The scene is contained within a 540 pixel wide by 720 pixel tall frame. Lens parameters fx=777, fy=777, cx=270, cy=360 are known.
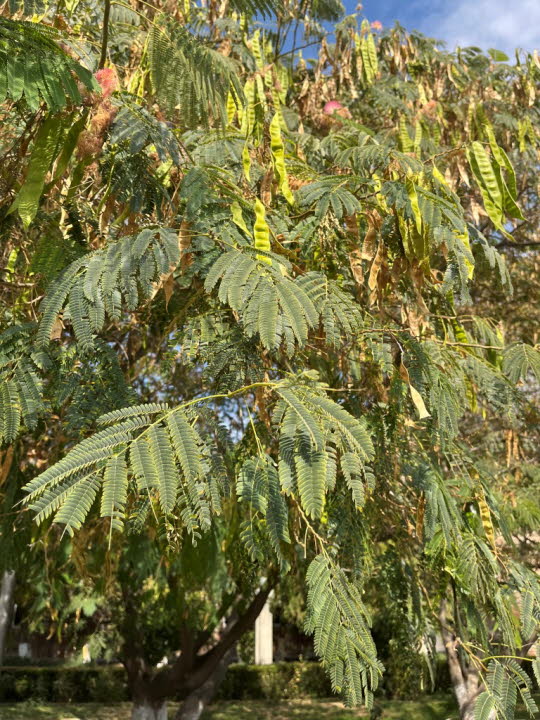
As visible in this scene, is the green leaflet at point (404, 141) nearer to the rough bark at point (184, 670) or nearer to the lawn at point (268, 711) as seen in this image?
the rough bark at point (184, 670)

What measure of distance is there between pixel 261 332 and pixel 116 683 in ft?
52.8

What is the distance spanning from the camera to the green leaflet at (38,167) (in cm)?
238

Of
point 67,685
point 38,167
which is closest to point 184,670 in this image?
point 38,167

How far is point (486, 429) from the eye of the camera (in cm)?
729

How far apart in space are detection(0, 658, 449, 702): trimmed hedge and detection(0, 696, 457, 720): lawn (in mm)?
762

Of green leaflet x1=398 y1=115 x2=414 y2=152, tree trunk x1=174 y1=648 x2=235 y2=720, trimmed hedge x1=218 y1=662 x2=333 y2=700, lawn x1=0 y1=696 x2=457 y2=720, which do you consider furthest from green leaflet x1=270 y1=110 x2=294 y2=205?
trimmed hedge x1=218 y1=662 x2=333 y2=700

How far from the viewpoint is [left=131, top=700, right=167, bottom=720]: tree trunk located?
8.36m

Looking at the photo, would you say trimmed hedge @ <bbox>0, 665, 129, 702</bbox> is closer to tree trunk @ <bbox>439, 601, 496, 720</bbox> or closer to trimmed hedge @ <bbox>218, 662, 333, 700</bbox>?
trimmed hedge @ <bbox>218, 662, 333, 700</bbox>

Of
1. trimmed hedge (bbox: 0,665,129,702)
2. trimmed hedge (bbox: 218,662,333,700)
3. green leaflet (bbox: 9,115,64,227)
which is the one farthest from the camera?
trimmed hedge (bbox: 218,662,333,700)

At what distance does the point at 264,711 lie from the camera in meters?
14.8

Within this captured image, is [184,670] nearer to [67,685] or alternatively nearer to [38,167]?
[38,167]

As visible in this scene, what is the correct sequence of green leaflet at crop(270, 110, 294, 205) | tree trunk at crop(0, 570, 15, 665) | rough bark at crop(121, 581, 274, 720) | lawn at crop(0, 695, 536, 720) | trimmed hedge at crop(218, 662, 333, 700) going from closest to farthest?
green leaflet at crop(270, 110, 294, 205), rough bark at crop(121, 581, 274, 720), lawn at crop(0, 695, 536, 720), tree trunk at crop(0, 570, 15, 665), trimmed hedge at crop(218, 662, 333, 700)

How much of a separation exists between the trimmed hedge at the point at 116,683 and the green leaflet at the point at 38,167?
605 inches

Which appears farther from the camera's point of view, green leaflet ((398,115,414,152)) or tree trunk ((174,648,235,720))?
tree trunk ((174,648,235,720))
